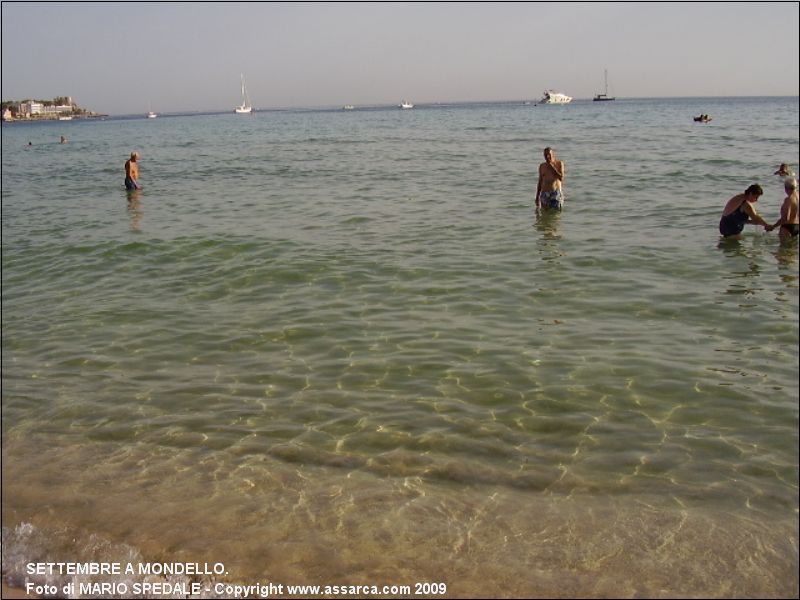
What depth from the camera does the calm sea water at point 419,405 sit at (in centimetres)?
482

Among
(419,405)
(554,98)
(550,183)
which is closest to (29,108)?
(554,98)

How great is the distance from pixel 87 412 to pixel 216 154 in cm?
3565

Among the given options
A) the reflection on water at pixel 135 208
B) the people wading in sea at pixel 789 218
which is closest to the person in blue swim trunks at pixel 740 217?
the people wading in sea at pixel 789 218

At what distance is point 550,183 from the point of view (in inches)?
657

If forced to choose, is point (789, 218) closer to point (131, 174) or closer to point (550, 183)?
point (550, 183)

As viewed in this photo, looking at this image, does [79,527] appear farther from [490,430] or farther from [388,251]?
[388,251]

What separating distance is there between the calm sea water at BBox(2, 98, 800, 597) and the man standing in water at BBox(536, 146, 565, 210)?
4.30 feet

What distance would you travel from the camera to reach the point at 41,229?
58.2 feet

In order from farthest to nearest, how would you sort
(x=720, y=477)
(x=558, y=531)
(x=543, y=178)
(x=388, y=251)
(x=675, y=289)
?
(x=543, y=178) < (x=388, y=251) < (x=675, y=289) < (x=720, y=477) < (x=558, y=531)

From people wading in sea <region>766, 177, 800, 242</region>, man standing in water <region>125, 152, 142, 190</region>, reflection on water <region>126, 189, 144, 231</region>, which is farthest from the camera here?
man standing in water <region>125, 152, 142, 190</region>

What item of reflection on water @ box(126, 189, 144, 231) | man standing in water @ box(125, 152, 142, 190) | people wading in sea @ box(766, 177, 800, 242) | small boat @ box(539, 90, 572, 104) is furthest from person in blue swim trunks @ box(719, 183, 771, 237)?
small boat @ box(539, 90, 572, 104)

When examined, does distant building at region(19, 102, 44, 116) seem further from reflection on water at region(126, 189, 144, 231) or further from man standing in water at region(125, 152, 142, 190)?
reflection on water at region(126, 189, 144, 231)

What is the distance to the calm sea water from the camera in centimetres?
482

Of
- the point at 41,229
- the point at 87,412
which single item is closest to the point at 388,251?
the point at 87,412
